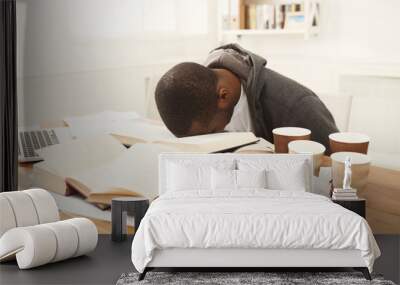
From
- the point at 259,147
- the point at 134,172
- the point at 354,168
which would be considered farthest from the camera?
the point at 134,172

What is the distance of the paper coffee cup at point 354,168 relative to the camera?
6793 millimetres

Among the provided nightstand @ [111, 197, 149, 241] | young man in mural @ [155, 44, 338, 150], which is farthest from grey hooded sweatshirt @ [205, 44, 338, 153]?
Answer: nightstand @ [111, 197, 149, 241]

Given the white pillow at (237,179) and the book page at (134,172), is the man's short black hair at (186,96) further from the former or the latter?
the white pillow at (237,179)

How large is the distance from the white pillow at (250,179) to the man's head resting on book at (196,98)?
872mm

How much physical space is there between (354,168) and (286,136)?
0.70 m

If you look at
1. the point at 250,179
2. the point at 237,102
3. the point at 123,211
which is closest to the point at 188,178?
the point at 250,179

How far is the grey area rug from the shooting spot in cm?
502

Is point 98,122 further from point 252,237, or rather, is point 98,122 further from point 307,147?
A: point 252,237

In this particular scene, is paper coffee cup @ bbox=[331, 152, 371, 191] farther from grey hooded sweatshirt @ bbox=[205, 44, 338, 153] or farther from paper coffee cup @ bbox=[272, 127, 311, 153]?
paper coffee cup @ bbox=[272, 127, 311, 153]

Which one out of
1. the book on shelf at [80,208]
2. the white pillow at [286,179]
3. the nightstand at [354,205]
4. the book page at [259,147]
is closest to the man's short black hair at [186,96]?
the book page at [259,147]

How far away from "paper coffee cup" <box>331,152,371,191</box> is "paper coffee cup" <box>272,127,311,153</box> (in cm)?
35

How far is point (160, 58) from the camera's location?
6.98 meters

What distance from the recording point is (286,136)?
6.88m

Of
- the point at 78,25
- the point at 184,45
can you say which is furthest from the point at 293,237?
the point at 78,25
